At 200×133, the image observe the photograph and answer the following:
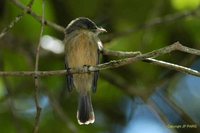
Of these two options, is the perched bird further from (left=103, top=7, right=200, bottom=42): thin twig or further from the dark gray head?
(left=103, top=7, right=200, bottom=42): thin twig

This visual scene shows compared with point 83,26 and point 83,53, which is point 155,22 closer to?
point 83,26

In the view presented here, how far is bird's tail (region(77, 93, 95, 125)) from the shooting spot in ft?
17.8

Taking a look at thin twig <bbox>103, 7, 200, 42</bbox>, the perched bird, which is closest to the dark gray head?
the perched bird

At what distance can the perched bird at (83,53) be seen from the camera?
552 cm

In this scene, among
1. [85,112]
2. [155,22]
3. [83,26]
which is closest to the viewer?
[85,112]

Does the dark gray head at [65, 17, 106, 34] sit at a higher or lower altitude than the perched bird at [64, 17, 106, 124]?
higher

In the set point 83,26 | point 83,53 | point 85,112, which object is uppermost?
point 83,26

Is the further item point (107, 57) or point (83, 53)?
point (107, 57)

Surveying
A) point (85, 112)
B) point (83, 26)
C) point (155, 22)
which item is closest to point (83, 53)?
point (83, 26)

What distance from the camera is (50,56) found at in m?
6.44

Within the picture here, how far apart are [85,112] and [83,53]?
55cm

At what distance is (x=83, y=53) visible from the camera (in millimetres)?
5539

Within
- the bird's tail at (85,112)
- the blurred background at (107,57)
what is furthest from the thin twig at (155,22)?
the bird's tail at (85,112)

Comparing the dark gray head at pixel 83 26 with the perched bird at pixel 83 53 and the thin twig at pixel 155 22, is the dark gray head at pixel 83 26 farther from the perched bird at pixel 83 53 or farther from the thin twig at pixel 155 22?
the thin twig at pixel 155 22
